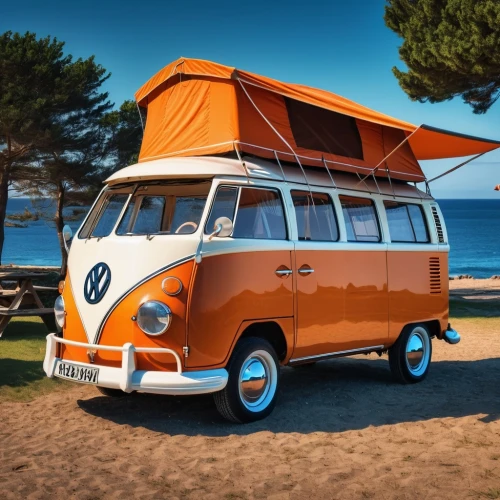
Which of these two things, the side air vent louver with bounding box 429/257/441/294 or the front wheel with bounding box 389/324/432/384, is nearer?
the front wheel with bounding box 389/324/432/384

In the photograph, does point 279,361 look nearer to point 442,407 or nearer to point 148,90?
point 442,407

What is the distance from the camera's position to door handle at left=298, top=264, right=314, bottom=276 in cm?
793

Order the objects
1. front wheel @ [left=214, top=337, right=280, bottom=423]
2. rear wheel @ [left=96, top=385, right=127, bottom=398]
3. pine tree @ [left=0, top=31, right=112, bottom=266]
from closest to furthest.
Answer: front wheel @ [left=214, top=337, right=280, bottom=423], rear wheel @ [left=96, top=385, right=127, bottom=398], pine tree @ [left=0, top=31, right=112, bottom=266]

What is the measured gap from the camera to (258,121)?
8195 millimetres

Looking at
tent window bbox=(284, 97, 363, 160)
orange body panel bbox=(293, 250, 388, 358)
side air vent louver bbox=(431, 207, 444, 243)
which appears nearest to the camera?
orange body panel bbox=(293, 250, 388, 358)

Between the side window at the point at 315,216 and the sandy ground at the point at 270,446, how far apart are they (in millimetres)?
1909

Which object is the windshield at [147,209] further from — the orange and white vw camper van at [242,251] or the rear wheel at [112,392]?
the rear wheel at [112,392]

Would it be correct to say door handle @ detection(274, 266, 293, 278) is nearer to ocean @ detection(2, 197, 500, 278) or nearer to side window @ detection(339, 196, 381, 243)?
side window @ detection(339, 196, 381, 243)

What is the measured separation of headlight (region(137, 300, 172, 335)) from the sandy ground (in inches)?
39.6

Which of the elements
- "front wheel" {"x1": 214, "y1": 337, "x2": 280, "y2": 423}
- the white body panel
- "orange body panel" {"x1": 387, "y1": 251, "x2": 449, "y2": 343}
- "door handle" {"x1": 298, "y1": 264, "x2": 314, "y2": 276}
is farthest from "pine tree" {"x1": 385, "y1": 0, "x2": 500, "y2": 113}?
the white body panel

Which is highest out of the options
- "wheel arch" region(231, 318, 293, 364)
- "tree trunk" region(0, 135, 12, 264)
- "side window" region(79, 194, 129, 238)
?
"tree trunk" region(0, 135, 12, 264)

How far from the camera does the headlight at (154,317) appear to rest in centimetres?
682

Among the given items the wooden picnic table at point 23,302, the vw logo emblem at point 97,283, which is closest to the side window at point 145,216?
the vw logo emblem at point 97,283

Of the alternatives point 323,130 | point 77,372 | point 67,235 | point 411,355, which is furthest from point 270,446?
point 323,130
